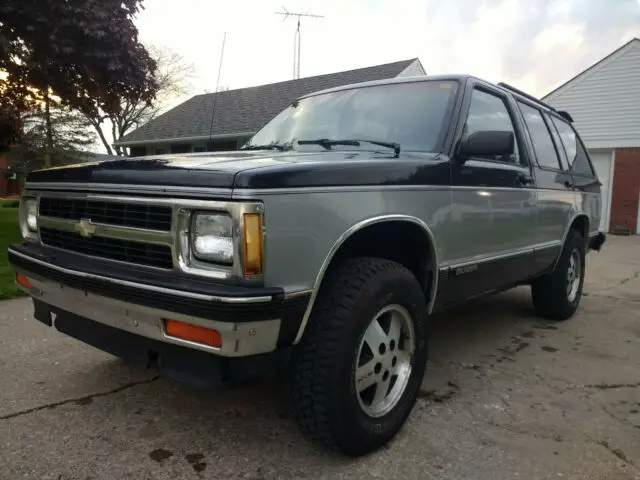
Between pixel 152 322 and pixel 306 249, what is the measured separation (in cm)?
67

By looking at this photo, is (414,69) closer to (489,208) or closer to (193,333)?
(489,208)

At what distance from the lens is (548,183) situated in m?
4.29

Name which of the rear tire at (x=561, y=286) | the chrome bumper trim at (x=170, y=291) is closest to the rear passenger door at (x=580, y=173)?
the rear tire at (x=561, y=286)

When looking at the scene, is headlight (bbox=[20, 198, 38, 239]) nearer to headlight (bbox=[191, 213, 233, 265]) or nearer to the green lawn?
headlight (bbox=[191, 213, 233, 265])

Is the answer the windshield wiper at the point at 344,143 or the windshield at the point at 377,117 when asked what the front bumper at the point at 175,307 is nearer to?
the windshield wiper at the point at 344,143

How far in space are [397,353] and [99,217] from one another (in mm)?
1569

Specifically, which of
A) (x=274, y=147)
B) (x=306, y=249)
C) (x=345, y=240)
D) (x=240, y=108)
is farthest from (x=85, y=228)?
(x=240, y=108)

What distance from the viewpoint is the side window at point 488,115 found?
11.2 feet

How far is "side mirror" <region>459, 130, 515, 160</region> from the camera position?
3.02m

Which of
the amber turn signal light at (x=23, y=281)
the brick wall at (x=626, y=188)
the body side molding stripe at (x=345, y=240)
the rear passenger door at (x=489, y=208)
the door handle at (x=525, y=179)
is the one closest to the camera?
the body side molding stripe at (x=345, y=240)

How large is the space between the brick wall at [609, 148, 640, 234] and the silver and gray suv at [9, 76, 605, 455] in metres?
13.6

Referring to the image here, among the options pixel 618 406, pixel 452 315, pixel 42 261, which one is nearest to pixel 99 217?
pixel 42 261

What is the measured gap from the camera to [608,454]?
2580 millimetres

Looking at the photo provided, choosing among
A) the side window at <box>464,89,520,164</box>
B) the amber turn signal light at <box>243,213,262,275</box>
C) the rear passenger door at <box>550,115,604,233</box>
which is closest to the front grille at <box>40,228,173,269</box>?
the amber turn signal light at <box>243,213,262,275</box>
